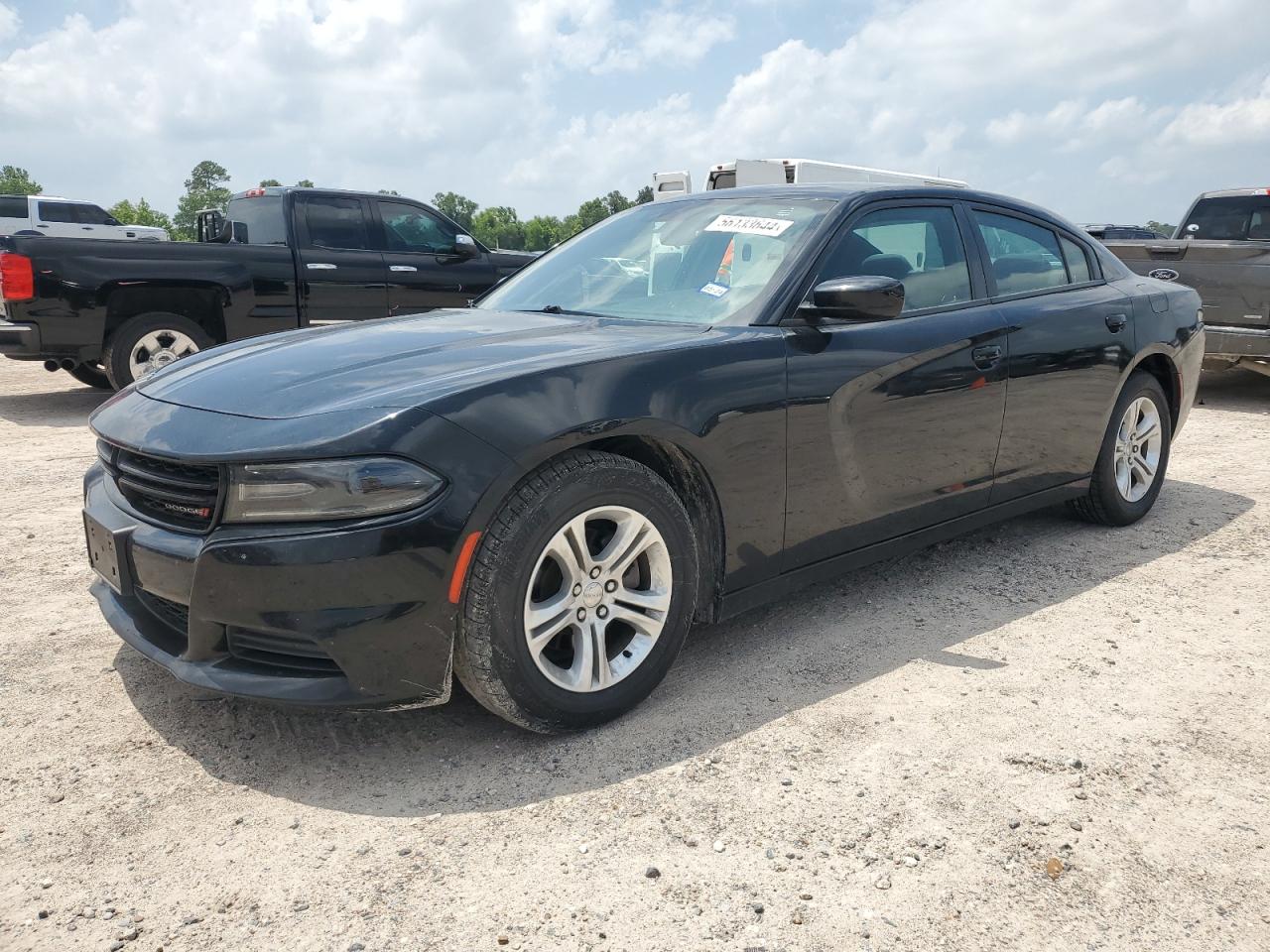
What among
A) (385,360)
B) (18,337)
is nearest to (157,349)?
(18,337)

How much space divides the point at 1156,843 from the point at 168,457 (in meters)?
2.58

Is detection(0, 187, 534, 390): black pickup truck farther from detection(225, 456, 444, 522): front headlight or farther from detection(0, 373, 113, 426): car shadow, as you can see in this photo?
detection(225, 456, 444, 522): front headlight

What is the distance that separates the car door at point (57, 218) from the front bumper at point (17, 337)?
23.4 meters

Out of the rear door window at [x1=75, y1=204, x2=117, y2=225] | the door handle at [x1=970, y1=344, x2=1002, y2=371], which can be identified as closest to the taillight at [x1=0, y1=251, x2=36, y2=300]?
the door handle at [x1=970, y1=344, x2=1002, y2=371]

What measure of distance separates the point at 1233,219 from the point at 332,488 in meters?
10.6

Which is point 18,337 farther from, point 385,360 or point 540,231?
point 540,231

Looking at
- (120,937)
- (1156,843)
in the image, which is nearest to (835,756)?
(1156,843)

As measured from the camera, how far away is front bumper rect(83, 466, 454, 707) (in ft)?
8.18

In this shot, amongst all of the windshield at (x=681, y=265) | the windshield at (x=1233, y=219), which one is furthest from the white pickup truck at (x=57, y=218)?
the windshield at (x=681, y=265)

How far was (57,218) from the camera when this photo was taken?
96.2 ft

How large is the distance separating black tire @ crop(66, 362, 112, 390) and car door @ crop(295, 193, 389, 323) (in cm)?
192

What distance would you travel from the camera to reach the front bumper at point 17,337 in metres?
7.69

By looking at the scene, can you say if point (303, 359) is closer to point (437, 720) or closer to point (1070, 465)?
point (437, 720)

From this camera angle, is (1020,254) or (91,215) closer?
(1020,254)
